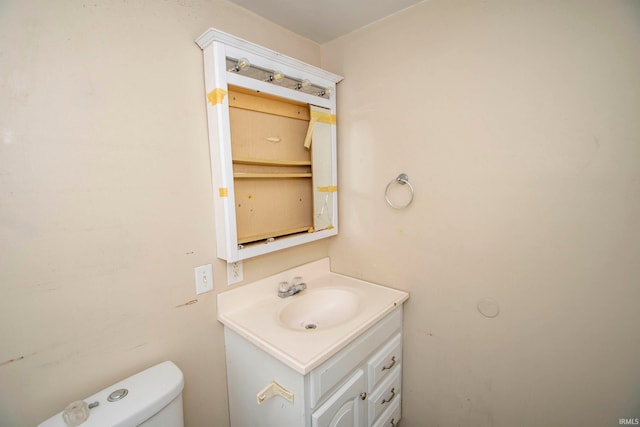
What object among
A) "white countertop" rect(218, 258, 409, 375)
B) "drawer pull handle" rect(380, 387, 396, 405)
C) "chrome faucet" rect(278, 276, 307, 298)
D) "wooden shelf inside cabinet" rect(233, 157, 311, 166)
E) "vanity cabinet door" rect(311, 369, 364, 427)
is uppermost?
"wooden shelf inside cabinet" rect(233, 157, 311, 166)

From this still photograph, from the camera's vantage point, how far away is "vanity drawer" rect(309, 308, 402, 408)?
0.93m

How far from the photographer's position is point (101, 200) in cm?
91

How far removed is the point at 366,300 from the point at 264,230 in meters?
0.63

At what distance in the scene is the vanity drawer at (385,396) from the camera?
1.23m

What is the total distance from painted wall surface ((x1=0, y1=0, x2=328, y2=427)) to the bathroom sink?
382mm

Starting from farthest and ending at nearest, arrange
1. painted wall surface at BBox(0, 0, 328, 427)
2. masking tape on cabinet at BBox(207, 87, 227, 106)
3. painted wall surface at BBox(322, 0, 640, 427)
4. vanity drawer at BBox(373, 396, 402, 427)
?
vanity drawer at BBox(373, 396, 402, 427) < masking tape on cabinet at BBox(207, 87, 227, 106) < painted wall surface at BBox(322, 0, 640, 427) < painted wall surface at BBox(0, 0, 328, 427)

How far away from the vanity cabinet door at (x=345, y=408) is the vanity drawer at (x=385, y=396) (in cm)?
8

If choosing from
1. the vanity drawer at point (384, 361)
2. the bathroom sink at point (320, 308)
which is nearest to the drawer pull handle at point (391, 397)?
the vanity drawer at point (384, 361)

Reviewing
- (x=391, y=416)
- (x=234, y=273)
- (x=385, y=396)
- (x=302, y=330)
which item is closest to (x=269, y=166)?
(x=234, y=273)

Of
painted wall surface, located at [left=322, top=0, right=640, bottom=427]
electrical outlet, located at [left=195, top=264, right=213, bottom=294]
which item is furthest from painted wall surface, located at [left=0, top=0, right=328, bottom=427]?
painted wall surface, located at [left=322, top=0, right=640, bottom=427]

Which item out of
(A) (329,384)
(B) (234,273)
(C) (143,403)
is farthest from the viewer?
(B) (234,273)

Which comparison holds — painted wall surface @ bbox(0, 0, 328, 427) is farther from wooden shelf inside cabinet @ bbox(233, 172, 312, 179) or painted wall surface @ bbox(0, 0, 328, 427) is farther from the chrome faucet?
the chrome faucet

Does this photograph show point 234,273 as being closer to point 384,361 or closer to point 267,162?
point 267,162

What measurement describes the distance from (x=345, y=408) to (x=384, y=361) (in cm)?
31
